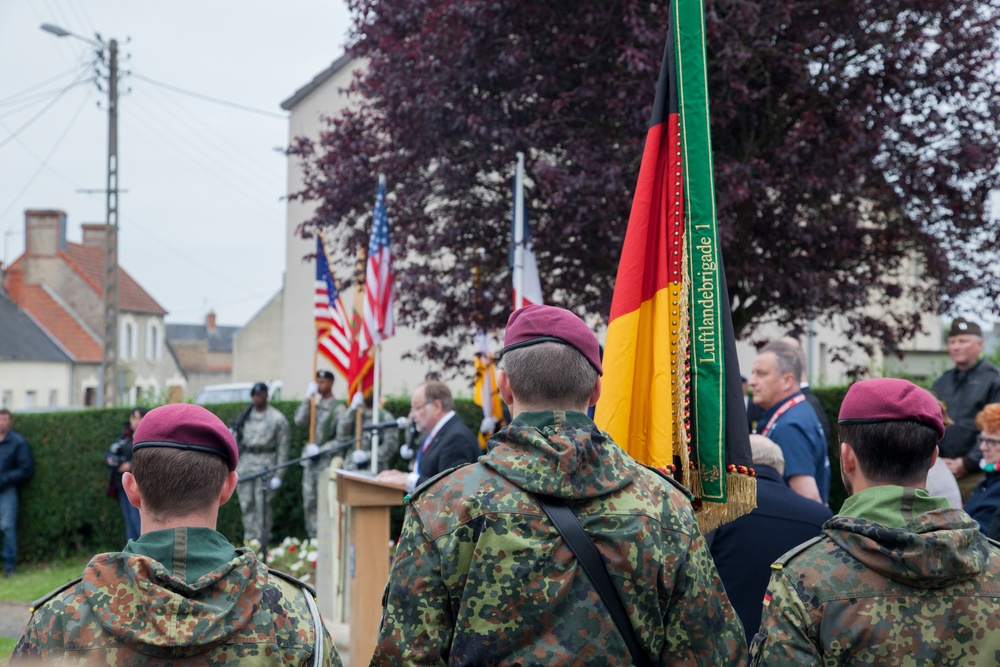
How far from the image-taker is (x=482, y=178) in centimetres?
991

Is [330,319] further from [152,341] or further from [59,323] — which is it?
[152,341]

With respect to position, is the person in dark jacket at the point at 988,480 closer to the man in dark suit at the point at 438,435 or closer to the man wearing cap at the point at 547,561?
the man wearing cap at the point at 547,561

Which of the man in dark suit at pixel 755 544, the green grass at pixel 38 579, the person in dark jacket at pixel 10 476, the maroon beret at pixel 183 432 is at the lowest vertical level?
the green grass at pixel 38 579

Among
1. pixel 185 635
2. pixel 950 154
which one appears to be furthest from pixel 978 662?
pixel 950 154

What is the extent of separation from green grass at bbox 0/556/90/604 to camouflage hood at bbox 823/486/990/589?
10523 mm

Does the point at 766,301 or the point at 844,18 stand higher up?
the point at 844,18

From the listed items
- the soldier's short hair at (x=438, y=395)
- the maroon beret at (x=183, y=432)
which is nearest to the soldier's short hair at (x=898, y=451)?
the maroon beret at (x=183, y=432)

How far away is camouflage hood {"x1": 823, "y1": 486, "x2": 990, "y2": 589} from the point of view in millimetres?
2441

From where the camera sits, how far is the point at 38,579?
12859 mm

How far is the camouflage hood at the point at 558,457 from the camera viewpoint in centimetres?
248

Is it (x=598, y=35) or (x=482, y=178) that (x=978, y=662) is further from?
(x=482, y=178)

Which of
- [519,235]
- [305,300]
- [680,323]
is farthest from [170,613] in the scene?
[305,300]

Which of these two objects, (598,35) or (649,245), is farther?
(598,35)

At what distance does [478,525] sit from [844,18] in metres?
7.72
